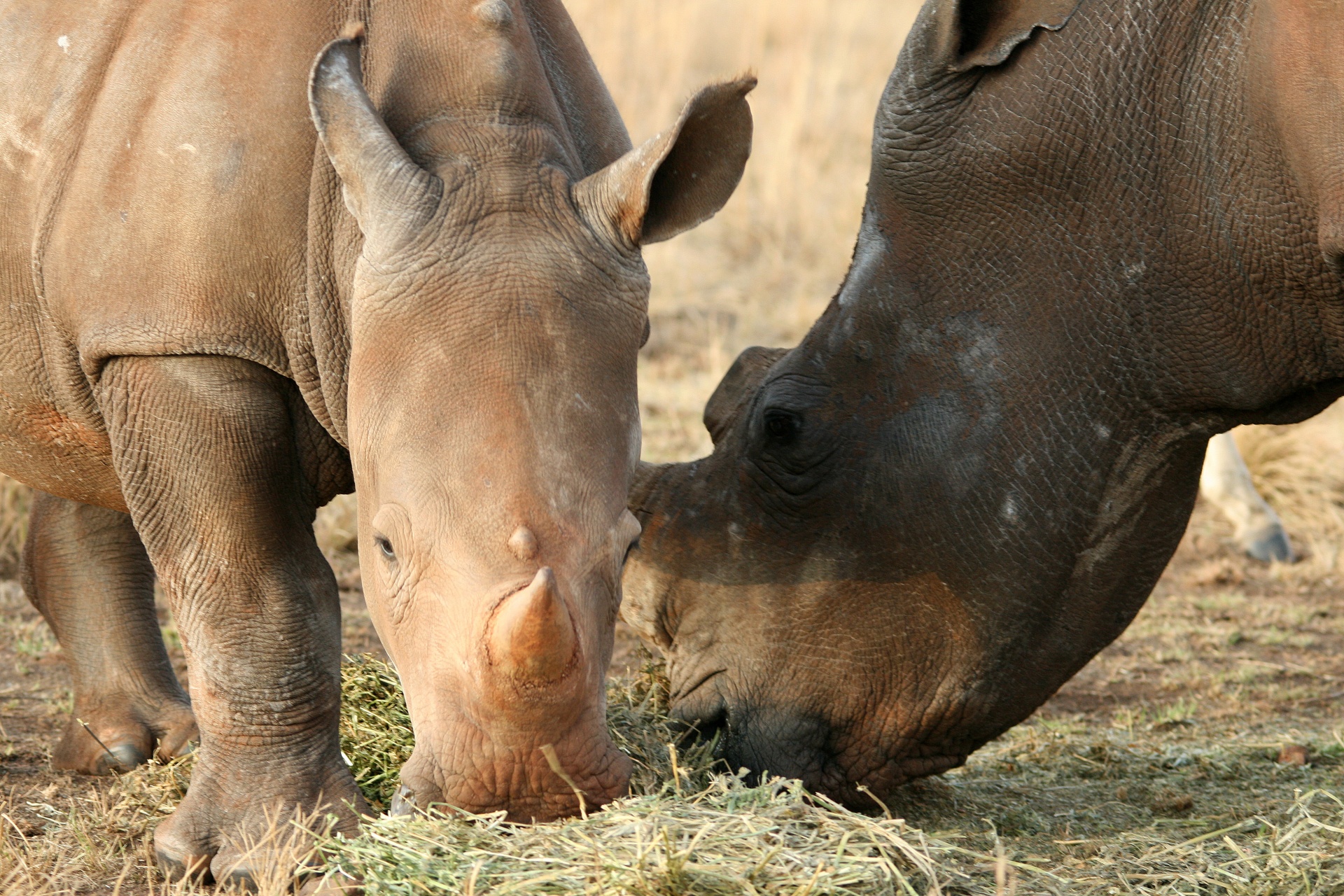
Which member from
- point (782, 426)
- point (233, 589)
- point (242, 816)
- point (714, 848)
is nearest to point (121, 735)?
point (242, 816)

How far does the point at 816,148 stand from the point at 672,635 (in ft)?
32.5

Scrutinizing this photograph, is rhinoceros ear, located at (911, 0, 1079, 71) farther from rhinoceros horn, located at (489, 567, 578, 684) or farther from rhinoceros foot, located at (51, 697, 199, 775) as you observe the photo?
rhinoceros foot, located at (51, 697, 199, 775)

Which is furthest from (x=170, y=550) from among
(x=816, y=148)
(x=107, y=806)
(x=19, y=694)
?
(x=816, y=148)

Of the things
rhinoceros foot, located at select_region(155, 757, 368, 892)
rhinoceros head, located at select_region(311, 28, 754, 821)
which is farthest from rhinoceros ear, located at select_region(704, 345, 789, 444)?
rhinoceros foot, located at select_region(155, 757, 368, 892)

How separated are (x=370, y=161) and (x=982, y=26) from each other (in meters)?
1.60

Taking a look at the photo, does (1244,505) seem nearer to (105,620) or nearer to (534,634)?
(105,620)

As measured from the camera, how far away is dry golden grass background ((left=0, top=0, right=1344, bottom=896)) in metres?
3.75

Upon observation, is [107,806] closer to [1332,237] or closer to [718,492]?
[718,492]

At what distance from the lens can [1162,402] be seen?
385 cm

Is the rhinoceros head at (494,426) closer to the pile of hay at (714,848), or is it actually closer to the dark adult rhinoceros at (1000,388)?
the pile of hay at (714,848)

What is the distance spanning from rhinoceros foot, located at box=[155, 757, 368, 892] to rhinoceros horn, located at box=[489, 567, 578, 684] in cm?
93

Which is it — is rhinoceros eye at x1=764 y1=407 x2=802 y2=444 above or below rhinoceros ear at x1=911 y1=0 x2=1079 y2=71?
below

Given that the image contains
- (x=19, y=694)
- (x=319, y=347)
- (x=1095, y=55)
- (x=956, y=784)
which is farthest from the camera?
(x=19, y=694)

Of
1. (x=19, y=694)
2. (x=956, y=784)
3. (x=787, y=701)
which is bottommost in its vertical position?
(x=19, y=694)
